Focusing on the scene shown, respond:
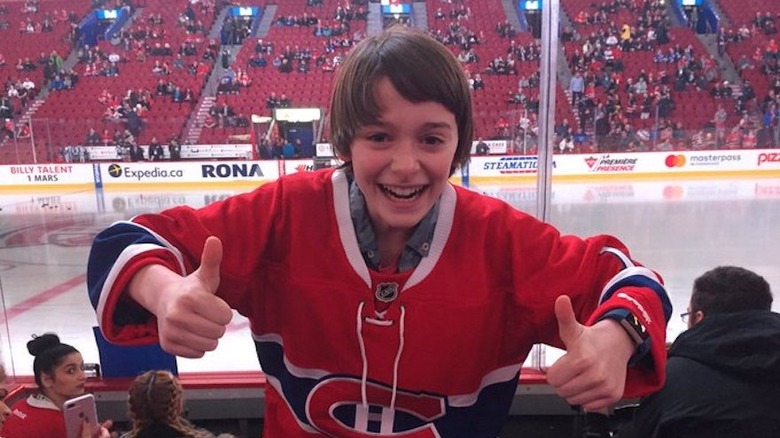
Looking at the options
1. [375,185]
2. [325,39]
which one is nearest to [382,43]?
[375,185]

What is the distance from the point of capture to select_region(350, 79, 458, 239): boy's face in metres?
0.85

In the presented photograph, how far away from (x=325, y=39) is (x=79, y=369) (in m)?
10.9

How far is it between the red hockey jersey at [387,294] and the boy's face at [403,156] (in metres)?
0.06

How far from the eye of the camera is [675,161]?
9859 mm

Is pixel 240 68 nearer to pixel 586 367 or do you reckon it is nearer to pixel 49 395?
pixel 49 395

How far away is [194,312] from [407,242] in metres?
0.32

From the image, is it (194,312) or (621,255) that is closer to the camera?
(194,312)

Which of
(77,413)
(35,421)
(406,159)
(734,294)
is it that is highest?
(406,159)

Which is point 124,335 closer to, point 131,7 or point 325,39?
point 325,39

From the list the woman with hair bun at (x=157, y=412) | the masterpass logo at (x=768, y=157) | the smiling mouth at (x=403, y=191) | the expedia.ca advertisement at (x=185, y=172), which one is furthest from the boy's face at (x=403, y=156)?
the masterpass logo at (x=768, y=157)

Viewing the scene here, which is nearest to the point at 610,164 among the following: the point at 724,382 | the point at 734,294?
the point at 734,294

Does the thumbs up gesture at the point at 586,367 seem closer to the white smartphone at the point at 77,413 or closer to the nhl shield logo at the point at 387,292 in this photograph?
the nhl shield logo at the point at 387,292

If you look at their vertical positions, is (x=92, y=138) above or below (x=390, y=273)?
below

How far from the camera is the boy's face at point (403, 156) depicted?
2.79 feet
